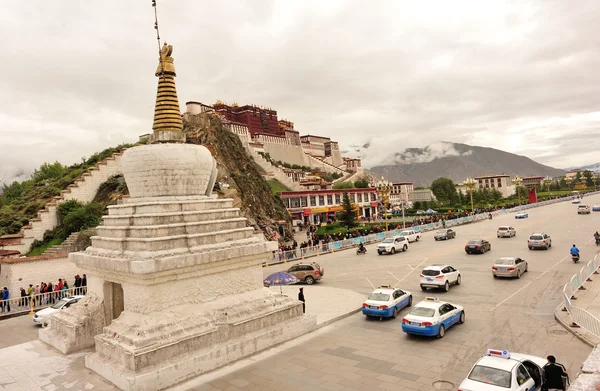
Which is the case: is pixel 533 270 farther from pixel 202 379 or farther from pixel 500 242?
pixel 202 379

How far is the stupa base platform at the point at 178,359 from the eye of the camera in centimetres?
1036

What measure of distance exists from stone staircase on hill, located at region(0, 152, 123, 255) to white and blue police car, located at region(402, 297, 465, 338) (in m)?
30.1

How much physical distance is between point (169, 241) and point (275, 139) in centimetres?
10561

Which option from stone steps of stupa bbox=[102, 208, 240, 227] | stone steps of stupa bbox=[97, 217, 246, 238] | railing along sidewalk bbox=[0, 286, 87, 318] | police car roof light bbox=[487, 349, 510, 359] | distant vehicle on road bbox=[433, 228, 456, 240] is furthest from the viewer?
distant vehicle on road bbox=[433, 228, 456, 240]

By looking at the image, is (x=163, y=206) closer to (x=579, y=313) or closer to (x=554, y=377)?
(x=554, y=377)

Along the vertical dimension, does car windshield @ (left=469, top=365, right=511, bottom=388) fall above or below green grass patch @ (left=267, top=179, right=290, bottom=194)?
below

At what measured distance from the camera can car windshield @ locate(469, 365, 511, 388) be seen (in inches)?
327

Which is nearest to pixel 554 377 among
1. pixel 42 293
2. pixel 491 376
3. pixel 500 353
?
pixel 500 353

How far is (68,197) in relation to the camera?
1433 inches

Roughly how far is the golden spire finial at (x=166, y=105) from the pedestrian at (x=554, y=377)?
1348 centimetres

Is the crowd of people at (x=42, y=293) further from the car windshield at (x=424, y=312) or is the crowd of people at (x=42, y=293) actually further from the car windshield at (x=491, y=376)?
the car windshield at (x=491, y=376)

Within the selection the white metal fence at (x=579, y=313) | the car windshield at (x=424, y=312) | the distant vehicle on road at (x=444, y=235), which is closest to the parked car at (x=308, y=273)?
the car windshield at (x=424, y=312)

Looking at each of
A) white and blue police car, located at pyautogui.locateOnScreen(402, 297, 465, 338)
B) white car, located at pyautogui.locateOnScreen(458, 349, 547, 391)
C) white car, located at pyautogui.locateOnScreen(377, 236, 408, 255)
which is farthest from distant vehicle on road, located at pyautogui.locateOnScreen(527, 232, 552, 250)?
white car, located at pyautogui.locateOnScreen(458, 349, 547, 391)

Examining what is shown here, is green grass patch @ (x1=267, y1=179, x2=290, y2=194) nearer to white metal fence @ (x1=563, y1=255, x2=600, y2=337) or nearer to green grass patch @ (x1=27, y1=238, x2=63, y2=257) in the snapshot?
green grass patch @ (x1=27, y1=238, x2=63, y2=257)
